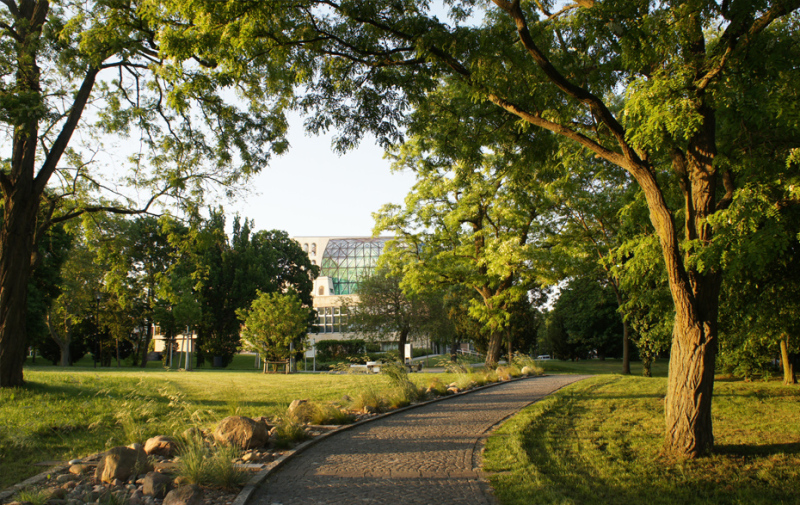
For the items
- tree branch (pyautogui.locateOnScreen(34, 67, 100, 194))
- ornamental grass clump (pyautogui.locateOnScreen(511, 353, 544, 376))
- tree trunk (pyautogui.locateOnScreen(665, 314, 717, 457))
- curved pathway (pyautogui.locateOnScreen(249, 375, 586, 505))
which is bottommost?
ornamental grass clump (pyautogui.locateOnScreen(511, 353, 544, 376))

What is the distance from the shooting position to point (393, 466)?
5988 mm

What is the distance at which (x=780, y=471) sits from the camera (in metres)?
5.80

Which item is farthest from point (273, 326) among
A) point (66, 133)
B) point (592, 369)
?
point (592, 369)

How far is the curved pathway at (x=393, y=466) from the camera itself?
489cm

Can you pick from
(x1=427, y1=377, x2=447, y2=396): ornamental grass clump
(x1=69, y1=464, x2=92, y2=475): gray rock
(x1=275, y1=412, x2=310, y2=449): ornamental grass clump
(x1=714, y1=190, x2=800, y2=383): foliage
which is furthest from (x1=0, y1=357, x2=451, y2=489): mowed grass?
(x1=714, y1=190, x2=800, y2=383): foliage

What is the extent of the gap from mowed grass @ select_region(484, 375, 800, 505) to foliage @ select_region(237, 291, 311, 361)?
16.9 meters

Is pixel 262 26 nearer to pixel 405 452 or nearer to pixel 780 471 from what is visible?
pixel 405 452

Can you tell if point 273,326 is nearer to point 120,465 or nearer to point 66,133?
point 66,133

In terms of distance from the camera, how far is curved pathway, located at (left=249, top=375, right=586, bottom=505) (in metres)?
4.89

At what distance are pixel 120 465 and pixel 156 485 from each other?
657mm

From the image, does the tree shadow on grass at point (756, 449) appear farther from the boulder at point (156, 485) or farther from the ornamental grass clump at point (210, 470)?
the boulder at point (156, 485)

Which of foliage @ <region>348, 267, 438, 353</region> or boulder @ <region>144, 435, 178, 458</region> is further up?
foliage @ <region>348, 267, 438, 353</region>

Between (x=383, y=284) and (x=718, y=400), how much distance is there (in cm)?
2859

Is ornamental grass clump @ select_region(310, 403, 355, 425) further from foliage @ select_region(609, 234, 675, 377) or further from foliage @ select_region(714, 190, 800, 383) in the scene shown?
foliage @ select_region(714, 190, 800, 383)
